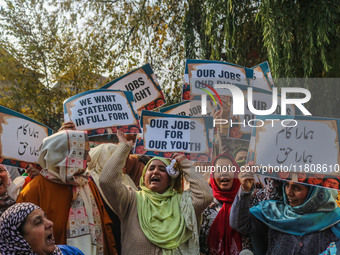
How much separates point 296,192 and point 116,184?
1256mm

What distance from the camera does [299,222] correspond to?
126 inches

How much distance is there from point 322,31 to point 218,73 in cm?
293

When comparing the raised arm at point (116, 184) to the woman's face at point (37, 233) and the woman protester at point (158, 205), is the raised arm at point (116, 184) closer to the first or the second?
the woman protester at point (158, 205)

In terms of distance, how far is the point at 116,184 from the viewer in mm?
3254

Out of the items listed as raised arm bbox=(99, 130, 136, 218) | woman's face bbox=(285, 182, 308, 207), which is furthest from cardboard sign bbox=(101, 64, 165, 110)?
woman's face bbox=(285, 182, 308, 207)

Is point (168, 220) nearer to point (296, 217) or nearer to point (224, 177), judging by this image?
point (224, 177)

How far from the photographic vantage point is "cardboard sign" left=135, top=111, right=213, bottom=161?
357 centimetres

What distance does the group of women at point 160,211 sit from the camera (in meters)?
3.19

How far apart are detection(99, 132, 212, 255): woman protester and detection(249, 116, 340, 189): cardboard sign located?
537 mm

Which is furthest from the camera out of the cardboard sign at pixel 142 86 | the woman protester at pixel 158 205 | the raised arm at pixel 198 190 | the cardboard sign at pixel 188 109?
the cardboard sign at pixel 142 86

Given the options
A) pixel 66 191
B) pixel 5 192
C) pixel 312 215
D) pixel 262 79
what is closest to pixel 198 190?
pixel 312 215

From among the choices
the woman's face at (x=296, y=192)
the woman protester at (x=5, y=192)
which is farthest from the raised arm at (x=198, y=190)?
the woman protester at (x=5, y=192)

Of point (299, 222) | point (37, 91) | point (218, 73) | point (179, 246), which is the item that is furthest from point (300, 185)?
point (37, 91)

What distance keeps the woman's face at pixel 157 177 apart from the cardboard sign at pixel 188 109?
0.81m
